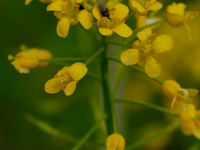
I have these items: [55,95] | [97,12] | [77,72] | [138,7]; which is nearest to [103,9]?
[97,12]

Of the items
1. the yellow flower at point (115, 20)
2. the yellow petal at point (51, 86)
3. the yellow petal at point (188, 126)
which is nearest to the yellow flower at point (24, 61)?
the yellow petal at point (51, 86)

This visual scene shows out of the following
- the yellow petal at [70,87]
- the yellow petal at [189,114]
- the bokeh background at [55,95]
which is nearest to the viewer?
the yellow petal at [70,87]

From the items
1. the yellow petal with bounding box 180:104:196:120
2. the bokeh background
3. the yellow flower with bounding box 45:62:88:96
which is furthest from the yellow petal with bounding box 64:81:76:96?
the bokeh background

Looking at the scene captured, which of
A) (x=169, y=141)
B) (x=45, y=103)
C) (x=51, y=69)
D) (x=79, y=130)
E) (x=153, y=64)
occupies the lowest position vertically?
(x=169, y=141)

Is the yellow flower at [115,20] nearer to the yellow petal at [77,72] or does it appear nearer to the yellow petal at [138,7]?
the yellow petal at [138,7]

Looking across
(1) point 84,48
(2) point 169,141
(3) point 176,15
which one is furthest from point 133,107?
(3) point 176,15

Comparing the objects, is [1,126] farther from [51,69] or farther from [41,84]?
[51,69]

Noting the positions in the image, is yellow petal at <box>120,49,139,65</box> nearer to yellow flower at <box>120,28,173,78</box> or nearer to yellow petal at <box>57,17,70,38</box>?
yellow flower at <box>120,28,173,78</box>
